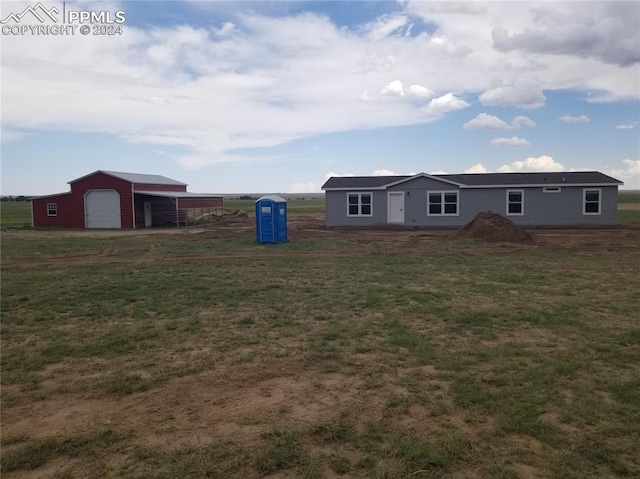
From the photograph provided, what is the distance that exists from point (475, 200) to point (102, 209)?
22.4 metres

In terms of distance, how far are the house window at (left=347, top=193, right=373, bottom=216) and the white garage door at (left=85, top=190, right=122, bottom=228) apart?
14292 millimetres

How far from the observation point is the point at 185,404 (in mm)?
4516

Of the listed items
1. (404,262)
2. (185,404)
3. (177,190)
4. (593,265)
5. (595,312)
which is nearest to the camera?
(185,404)

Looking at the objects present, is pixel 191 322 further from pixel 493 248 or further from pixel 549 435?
pixel 493 248

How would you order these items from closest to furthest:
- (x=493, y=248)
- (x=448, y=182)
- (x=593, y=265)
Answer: (x=593, y=265), (x=493, y=248), (x=448, y=182)

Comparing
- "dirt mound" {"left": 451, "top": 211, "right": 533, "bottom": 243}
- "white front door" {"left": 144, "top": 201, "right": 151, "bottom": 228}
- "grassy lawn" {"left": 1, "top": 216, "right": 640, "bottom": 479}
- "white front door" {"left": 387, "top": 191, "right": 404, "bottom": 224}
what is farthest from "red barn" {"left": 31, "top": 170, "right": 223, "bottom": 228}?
"grassy lawn" {"left": 1, "top": 216, "right": 640, "bottom": 479}

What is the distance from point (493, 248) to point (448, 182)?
11.1 m

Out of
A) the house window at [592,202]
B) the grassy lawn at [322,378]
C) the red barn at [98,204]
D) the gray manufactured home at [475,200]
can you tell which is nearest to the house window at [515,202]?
the gray manufactured home at [475,200]

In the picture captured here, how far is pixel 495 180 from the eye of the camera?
2869cm

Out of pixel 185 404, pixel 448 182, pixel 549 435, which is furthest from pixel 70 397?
pixel 448 182

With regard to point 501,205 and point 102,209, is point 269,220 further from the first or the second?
point 102,209

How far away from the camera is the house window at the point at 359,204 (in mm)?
29172

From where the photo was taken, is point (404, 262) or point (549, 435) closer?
point (549, 435)

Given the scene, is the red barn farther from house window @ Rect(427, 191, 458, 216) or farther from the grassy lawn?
the grassy lawn
